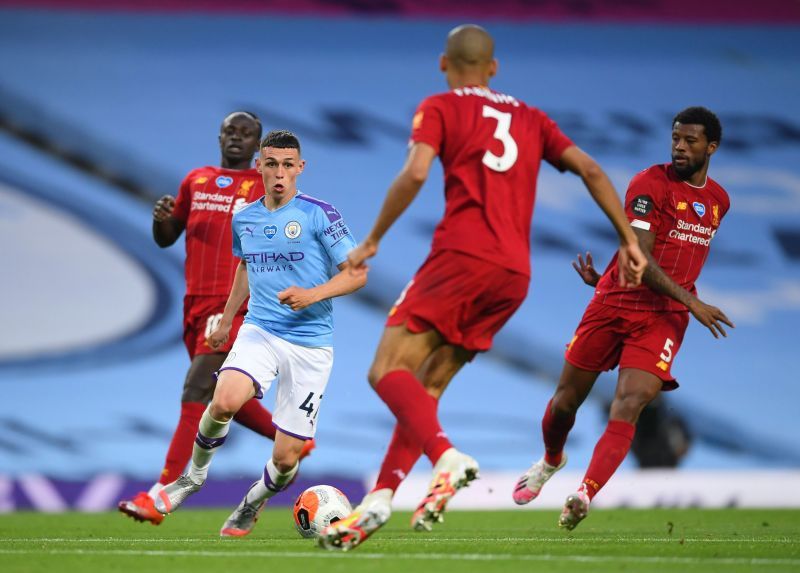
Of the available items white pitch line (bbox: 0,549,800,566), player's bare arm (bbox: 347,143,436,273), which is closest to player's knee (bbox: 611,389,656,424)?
white pitch line (bbox: 0,549,800,566)

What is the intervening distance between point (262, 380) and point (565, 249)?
8.55 meters

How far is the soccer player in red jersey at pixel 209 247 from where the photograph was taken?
823 cm

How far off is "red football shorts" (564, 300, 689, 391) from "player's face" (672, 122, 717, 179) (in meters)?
0.90

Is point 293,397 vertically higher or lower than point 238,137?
lower

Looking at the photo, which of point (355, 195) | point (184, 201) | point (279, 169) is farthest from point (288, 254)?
point (355, 195)

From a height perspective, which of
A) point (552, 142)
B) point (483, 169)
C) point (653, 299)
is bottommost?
point (653, 299)

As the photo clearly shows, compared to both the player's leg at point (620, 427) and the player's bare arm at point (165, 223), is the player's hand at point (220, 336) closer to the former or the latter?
the player's bare arm at point (165, 223)

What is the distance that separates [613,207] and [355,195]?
31.5ft

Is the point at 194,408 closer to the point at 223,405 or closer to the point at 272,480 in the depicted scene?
the point at 272,480

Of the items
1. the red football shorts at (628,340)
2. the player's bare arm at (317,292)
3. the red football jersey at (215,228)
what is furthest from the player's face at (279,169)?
the red football shorts at (628,340)

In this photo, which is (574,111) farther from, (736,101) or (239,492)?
(239,492)

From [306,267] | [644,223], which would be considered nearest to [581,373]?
[644,223]

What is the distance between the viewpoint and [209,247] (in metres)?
8.43

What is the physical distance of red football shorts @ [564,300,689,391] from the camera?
7340mm
